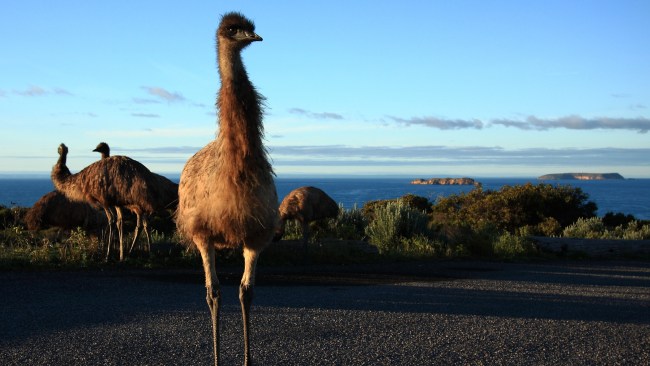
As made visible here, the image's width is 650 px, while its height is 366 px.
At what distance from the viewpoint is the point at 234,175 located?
5.29m

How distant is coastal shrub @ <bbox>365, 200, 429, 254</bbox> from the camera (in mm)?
15738

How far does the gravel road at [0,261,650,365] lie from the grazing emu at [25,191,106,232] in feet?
13.7

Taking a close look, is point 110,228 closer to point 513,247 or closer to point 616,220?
point 513,247

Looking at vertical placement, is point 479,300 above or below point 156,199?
below

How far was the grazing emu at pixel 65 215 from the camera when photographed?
1561cm

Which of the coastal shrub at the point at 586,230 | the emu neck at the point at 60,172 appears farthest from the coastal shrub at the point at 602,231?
the emu neck at the point at 60,172

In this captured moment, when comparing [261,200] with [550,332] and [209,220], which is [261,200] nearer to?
[209,220]

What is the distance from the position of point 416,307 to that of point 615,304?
9.89ft

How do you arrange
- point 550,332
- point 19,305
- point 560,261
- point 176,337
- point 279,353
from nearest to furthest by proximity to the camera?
point 279,353
point 176,337
point 550,332
point 19,305
point 560,261

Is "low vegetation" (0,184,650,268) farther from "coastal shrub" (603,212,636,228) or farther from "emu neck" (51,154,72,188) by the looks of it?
"emu neck" (51,154,72,188)

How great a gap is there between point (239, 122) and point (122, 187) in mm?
8144

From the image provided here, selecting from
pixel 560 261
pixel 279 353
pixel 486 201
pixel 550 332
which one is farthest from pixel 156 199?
pixel 486 201

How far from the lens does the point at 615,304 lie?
9562mm

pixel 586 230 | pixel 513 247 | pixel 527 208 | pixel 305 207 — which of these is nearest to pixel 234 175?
pixel 305 207
